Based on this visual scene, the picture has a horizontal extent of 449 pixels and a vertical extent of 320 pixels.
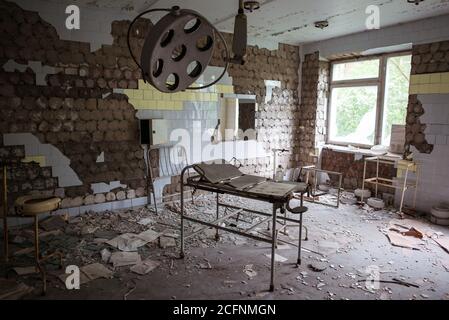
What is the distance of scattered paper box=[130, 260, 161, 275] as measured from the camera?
322 centimetres

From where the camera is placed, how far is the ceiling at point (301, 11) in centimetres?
428

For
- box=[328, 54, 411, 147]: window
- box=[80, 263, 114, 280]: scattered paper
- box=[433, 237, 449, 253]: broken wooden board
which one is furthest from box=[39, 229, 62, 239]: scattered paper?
box=[328, 54, 411, 147]: window

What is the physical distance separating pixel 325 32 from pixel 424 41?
1577mm

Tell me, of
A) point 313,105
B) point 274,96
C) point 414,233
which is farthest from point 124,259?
point 313,105

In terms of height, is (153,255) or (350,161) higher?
(350,161)

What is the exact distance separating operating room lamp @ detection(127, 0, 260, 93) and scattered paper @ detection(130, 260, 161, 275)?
6.41 ft

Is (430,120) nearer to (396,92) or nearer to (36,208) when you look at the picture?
(396,92)

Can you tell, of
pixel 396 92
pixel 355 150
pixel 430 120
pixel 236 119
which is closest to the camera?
pixel 430 120

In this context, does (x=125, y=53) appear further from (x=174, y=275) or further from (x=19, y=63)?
(x=174, y=275)

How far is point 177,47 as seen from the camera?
197cm

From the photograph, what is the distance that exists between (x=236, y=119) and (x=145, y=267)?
342 cm

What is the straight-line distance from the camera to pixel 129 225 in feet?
14.5

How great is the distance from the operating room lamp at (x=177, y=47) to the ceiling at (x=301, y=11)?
2.42 m
